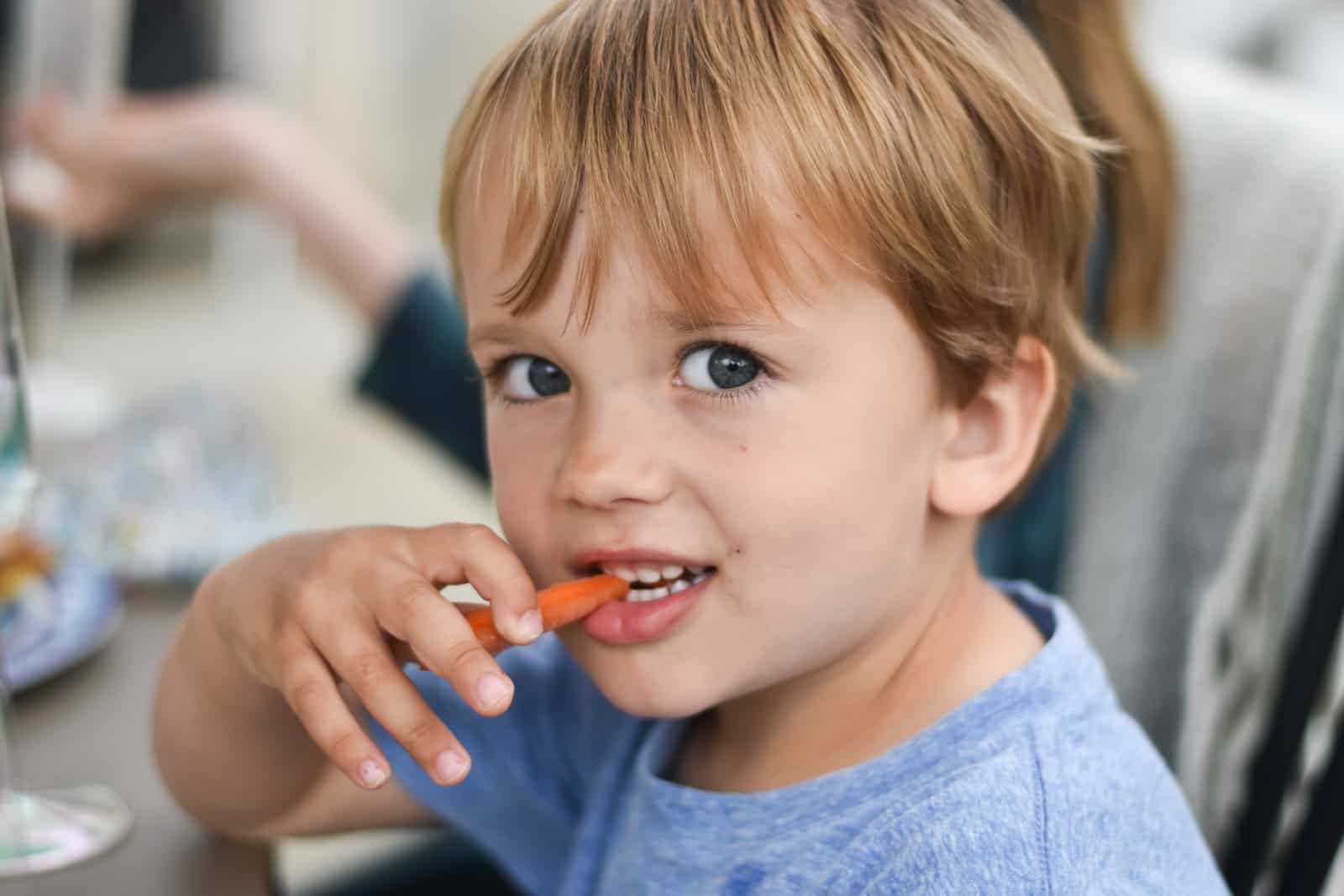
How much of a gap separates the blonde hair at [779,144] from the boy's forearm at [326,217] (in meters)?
0.67

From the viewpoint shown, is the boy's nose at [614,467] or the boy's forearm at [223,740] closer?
the boy's nose at [614,467]

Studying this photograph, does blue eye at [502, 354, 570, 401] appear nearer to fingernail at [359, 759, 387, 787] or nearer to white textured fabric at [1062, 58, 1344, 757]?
fingernail at [359, 759, 387, 787]

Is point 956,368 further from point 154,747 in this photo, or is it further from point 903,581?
point 154,747

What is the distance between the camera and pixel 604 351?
0.60 metres

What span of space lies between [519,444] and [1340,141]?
66cm

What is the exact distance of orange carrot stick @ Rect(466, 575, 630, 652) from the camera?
61cm

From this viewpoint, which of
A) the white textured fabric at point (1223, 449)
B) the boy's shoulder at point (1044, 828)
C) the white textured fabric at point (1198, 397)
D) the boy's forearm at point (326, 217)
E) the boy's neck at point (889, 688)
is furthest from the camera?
the boy's forearm at point (326, 217)

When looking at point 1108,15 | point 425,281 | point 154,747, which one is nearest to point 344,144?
point 425,281

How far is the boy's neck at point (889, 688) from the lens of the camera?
68 cm

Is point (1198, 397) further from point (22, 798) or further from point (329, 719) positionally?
point (22, 798)

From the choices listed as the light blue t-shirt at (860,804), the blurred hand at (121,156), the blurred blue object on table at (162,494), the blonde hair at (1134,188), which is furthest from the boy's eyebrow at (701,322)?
the blurred hand at (121,156)

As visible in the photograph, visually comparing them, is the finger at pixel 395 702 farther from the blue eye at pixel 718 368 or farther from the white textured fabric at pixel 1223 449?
the white textured fabric at pixel 1223 449

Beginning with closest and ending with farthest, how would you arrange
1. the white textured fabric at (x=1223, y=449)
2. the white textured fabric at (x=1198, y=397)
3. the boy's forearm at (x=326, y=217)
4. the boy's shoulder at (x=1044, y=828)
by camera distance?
1. the boy's shoulder at (x=1044, y=828)
2. the white textured fabric at (x=1223, y=449)
3. the white textured fabric at (x=1198, y=397)
4. the boy's forearm at (x=326, y=217)

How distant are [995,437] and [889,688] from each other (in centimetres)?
13
